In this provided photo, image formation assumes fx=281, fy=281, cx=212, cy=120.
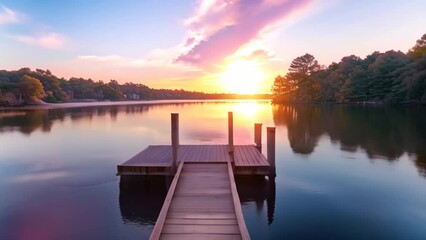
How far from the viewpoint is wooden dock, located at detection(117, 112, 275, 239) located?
18.3ft

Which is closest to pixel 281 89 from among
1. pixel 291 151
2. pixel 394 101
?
pixel 394 101

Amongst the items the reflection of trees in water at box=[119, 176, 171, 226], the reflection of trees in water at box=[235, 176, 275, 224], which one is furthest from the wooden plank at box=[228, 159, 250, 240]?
the reflection of trees in water at box=[119, 176, 171, 226]

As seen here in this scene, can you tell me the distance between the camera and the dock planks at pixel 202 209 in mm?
5461

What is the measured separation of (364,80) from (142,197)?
2533 inches

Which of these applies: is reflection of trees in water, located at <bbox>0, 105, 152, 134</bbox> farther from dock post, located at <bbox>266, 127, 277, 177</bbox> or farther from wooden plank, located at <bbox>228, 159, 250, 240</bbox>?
wooden plank, located at <bbox>228, 159, 250, 240</bbox>

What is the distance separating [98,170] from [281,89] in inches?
3542

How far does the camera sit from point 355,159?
15414 mm

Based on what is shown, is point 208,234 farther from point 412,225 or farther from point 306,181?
point 306,181

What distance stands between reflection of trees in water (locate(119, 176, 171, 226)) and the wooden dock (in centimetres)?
74

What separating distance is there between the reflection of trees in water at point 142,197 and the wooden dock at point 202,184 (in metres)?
0.74

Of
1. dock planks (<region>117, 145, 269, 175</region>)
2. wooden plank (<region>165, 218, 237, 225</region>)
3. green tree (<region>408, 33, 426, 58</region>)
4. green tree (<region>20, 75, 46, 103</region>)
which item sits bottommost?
wooden plank (<region>165, 218, 237, 225</region>)

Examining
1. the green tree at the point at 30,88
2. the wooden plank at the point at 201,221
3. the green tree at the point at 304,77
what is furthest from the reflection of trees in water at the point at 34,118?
the green tree at the point at 304,77

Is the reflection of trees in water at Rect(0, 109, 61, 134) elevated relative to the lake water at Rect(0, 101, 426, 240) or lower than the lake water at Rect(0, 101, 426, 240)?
elevated

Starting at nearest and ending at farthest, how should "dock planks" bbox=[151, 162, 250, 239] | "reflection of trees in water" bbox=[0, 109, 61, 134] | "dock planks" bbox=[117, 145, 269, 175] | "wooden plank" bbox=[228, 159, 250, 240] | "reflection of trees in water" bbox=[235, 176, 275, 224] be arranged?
1. "wooden plank" bbox=[228, 159, 250, 240]
2. "dock planks" bbox=[151, 162, 250, 239]
3. "reflection of trees in water" bbox=[235, 176, 275, 224]
4. "dock planks" bbox=[117, 145, 269, 175]
5. "reflection of trees in water" bbox=[0, 109, 61, 134]
